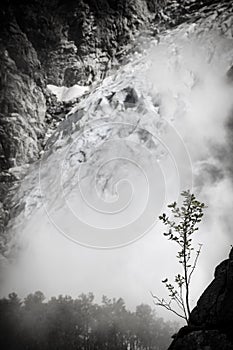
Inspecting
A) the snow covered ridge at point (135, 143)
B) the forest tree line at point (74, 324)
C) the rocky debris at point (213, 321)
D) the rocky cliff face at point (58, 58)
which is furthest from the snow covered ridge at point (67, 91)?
the rocky debris at point (213, 321)

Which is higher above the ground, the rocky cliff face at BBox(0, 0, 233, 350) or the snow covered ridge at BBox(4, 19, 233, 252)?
the rocky cliff face at BBox(0, 0, 233, 350)

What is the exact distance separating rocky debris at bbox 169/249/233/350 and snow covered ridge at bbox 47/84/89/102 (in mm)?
47134

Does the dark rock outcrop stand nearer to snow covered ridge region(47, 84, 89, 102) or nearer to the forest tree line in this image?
snow covered ridge region(47, 84, 89, 102)

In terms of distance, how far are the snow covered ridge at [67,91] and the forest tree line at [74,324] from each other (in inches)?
1217

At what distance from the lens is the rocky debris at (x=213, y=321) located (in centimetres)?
602

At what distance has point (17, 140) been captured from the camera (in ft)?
149

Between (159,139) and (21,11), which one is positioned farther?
(21,11)

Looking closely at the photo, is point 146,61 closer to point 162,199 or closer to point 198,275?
point 162,199

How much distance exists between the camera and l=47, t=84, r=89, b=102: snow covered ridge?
171 feet

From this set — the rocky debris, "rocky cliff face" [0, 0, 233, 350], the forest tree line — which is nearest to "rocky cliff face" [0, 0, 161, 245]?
"rocky cliff face" [0, 0, 233, 350]

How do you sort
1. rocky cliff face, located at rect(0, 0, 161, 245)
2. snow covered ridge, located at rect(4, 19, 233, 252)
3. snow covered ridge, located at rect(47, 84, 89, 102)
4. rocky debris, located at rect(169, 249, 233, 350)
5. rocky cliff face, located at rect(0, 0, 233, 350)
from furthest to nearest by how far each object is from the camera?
1. snow covered ridge, located at rect(47, 84, 89, 102)
2. rocky cliff face, located at rect(0, 0, 161, 245)
3. rocky cliff face, located at rect(0, 0, 233, 350)
4. snow covered ridge, located at rect(4, 19, 233, 252)
5. rocky debris, located at rect(169, 249, 233, 350)

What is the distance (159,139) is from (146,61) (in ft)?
48.5

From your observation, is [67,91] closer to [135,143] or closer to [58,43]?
[58,43]

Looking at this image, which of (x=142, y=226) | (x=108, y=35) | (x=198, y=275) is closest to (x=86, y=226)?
(x=142, y=226)
